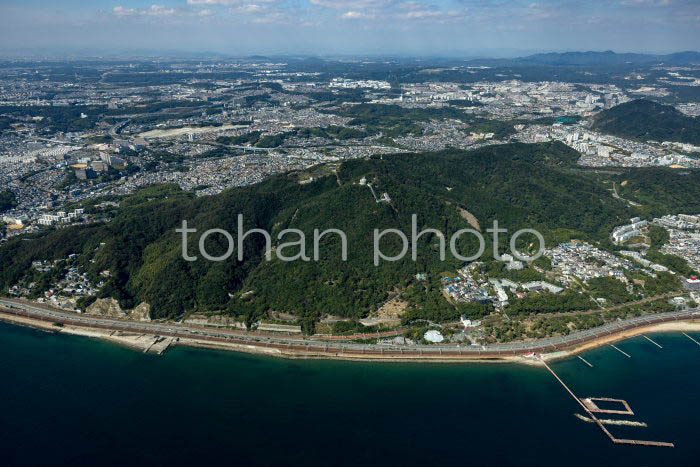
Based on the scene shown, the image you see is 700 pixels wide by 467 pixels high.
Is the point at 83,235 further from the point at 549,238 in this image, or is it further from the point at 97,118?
the point at 97,118

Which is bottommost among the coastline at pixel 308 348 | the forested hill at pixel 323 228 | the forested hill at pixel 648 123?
the coastline at pixel 308 348

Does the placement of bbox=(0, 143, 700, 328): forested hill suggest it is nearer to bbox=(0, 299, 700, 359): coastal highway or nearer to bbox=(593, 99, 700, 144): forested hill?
bbox=(0, 299, 700, 359): coastal highway

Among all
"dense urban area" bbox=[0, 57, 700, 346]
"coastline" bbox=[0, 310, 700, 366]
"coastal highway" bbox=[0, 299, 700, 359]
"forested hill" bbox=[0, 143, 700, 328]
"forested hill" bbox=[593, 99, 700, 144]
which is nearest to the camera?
"coastline" bbox=[0, 310, 700, 366]

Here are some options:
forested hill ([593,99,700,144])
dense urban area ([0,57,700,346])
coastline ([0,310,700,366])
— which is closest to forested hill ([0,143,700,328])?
dense urban area ([0,57,700,346])

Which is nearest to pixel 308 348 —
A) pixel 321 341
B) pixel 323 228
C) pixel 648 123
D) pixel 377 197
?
pixel 321 341

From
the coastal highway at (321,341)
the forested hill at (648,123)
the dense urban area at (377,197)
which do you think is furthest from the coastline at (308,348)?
the forested hill at (648,123)

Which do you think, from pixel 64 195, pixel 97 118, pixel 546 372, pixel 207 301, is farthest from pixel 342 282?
pixel 97 118

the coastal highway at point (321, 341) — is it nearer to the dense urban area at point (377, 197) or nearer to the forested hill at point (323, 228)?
the dense urban area at point (377, 197)
